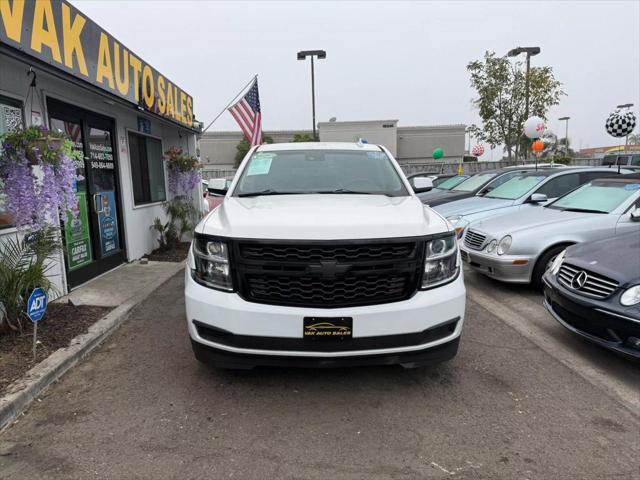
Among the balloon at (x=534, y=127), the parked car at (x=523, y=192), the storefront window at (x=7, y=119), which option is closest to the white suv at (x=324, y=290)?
the storefront window at (x=7, y=119)

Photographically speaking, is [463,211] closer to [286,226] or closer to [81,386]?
[286,226]

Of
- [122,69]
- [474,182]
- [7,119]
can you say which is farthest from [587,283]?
[474,182]

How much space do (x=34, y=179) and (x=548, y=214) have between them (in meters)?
6.24

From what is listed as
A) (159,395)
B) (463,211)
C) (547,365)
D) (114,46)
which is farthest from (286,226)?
(463,211)

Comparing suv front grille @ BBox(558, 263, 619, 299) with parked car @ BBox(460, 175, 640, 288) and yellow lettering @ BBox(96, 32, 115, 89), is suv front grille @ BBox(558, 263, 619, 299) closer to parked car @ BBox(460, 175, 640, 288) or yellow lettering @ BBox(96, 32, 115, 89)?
parked car @ BBox(460, 175, 640, 288)

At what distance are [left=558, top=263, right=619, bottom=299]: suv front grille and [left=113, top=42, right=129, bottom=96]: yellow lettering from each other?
5796mm

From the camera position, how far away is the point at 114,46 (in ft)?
19.7

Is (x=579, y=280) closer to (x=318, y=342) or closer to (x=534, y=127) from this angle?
(x=318, y=342)

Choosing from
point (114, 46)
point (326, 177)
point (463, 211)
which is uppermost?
point (114, 46)

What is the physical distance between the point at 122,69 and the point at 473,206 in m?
6.44

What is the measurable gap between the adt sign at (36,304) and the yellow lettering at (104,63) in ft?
9.69

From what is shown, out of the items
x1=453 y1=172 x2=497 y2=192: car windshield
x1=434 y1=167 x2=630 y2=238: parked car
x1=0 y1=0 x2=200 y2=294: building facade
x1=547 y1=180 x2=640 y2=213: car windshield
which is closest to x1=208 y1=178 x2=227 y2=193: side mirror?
x1=0 y1=0 x2=200 y2=294: building facade

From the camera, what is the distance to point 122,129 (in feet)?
24.9

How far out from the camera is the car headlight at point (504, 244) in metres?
5.81
